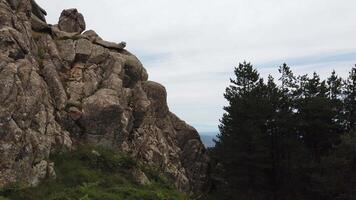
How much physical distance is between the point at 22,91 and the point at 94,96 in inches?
308

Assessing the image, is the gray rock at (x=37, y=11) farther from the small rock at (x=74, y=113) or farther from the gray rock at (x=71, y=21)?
the small rock at (x=74, y=113)

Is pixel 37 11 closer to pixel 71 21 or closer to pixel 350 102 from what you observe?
pixel 71 21

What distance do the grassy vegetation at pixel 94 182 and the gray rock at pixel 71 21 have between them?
1723 cm

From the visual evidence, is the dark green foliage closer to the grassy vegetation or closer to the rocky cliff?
the rocky cliff

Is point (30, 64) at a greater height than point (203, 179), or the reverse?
point (30, 64)

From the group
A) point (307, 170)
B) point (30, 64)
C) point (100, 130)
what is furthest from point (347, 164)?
point (30, 64)

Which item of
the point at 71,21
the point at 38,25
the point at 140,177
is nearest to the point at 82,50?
the point at 38,25

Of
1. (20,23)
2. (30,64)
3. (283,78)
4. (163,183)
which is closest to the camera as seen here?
(30,64)

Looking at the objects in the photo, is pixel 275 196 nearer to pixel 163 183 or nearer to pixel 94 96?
pixel 163 183

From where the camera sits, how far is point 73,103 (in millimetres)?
37094

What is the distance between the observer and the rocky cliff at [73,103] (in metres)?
30.3

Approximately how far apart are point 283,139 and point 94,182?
2769cm

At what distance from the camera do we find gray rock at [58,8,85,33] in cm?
4777

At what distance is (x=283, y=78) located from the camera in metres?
58.8
